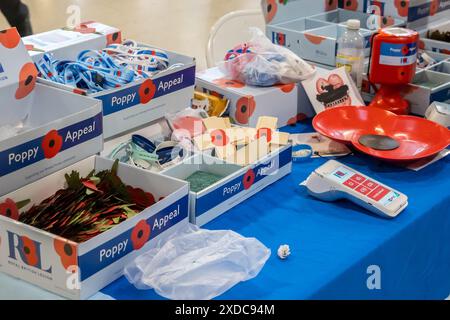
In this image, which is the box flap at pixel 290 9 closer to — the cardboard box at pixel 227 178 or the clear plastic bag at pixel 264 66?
the clear plastic bag at pixel 264 66

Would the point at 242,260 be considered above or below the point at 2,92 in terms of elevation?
below

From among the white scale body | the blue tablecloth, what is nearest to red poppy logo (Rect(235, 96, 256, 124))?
the blue tablecloth

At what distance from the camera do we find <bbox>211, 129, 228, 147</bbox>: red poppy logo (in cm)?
175

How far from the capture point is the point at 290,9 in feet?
8.21

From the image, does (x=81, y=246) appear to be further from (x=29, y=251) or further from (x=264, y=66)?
(x=264, y=66)

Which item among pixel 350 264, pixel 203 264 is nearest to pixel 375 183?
pixel 350 264

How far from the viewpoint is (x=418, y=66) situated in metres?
2.34

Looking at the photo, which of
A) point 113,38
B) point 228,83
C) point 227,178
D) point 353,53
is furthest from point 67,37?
point 353,53

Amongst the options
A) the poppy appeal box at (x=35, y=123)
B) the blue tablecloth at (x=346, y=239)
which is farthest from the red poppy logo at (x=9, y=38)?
the blue tablecloth at (x=346, y=239)

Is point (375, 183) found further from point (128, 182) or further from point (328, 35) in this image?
point (328, 35)

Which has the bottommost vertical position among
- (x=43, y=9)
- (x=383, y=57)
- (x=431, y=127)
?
(x=43, y=9)

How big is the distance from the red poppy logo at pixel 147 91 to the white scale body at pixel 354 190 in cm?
44

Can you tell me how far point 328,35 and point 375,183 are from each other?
0.96m

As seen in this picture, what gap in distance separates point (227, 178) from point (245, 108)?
443 mm
